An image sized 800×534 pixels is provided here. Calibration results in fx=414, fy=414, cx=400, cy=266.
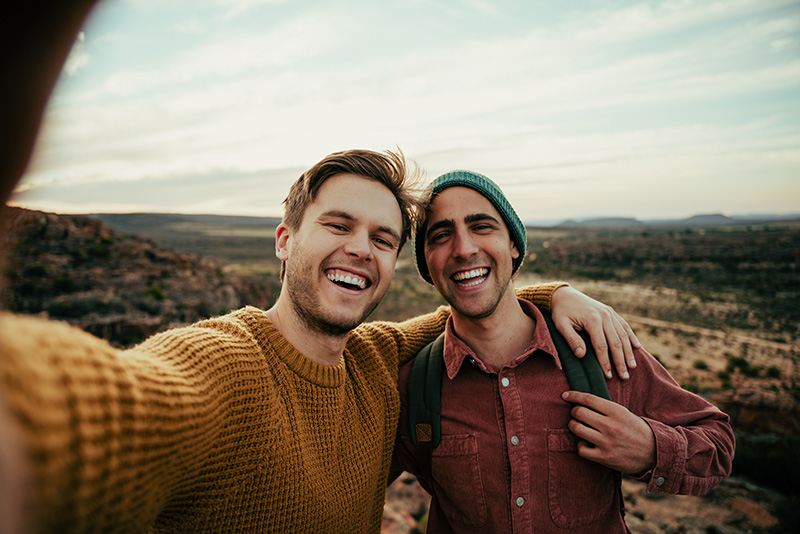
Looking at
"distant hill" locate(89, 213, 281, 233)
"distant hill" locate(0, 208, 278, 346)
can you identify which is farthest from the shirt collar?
"distant hill" locate(89, 213, 281, 233)

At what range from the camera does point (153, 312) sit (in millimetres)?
12125

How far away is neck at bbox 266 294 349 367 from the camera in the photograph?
2223mm

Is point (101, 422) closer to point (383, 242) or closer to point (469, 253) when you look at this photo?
point (383, 242)

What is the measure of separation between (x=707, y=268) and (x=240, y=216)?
623 ft

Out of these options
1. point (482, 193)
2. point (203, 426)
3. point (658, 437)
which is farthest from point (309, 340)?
point (658, 437)

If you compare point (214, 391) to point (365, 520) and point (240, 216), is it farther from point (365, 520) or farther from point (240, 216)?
point (240, 216)

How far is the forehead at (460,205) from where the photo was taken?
2773 mm

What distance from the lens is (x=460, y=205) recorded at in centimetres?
279

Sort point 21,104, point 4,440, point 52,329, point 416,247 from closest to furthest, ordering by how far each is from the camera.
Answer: point 21,104 < point 4,440 < point 52,329 < point 416,247

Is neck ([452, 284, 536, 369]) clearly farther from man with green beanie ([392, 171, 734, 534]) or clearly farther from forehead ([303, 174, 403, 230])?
forehead ([303, 174, 403, 230])

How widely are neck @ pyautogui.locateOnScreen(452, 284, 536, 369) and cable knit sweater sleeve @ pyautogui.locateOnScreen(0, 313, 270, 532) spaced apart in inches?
68.6

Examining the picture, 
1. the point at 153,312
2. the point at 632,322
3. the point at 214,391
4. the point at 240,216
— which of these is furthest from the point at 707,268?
the point at 240,216

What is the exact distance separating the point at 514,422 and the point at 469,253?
3.42 ft

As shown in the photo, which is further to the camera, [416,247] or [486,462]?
[416,247]
